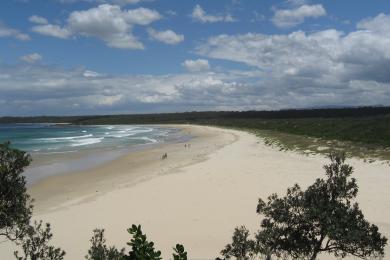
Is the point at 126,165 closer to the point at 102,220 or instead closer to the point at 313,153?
the point at 313,153

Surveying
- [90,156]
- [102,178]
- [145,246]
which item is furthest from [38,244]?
[90,156]

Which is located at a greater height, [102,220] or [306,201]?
[306,201]

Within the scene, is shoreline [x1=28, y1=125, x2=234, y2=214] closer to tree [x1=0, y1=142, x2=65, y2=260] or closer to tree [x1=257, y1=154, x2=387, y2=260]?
tree [x1=0, y1=142, x2=65, y2=260]

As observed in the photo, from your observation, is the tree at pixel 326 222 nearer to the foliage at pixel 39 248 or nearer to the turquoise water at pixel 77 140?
the foliage at pixel 39 248

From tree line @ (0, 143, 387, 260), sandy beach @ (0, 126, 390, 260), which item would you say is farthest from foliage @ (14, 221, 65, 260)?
sandy beach @ (0, 126, 390, 260)

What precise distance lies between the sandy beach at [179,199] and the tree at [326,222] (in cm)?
438

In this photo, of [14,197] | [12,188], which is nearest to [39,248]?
[14,197]

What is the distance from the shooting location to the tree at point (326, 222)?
28.9ft

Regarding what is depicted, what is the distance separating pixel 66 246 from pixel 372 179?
1770 centimetres

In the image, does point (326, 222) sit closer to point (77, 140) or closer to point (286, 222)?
point (286, 222)

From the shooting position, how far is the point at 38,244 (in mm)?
8320

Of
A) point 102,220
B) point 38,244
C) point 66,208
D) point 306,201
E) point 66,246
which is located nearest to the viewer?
point 38,244

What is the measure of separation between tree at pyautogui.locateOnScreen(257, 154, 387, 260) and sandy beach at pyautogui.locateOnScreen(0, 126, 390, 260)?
14.4 feet

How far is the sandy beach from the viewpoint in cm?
1548
